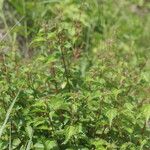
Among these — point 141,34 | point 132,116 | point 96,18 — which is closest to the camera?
point 132,116

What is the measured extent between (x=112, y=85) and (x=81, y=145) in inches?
19.7

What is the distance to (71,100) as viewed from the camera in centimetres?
319

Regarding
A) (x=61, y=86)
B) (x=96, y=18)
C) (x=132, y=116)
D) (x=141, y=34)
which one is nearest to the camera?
(x=132, y=116)

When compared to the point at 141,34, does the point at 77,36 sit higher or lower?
higher

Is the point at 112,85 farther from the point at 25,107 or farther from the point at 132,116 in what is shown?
the point at 25,107

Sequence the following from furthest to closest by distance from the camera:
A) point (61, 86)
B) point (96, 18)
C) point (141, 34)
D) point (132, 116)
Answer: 1. point (141, 34)
2. point (96, 18)
3. point (61, 86)
4. point (132, 116)

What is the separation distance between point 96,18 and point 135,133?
2.74 meters

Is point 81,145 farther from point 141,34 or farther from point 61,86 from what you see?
point 141,34

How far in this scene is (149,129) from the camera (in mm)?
3578

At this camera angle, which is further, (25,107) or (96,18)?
(96,18)

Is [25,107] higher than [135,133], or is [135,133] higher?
[25,107]

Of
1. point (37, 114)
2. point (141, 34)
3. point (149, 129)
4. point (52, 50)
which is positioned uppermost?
point (52, 50)

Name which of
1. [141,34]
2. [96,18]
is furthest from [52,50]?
[141,34]

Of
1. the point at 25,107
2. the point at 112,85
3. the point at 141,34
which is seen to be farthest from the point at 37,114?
the point at 141,34
